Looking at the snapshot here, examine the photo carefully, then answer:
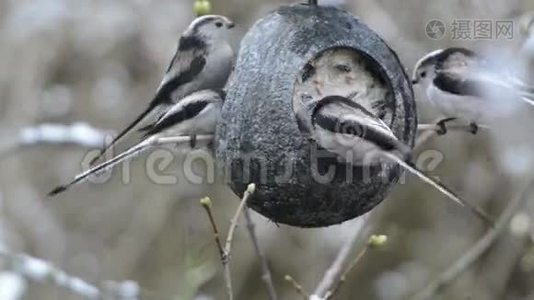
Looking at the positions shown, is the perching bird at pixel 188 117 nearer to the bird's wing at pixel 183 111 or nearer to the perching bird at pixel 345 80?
the bird's wing at pixel 183 111

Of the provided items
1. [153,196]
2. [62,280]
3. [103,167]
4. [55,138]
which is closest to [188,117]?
[103,167]

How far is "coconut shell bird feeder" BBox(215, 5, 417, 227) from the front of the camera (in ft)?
8.36

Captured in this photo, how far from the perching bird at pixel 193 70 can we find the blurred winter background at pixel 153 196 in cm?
227

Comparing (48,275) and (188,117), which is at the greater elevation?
(188,117)

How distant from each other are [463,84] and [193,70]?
78cm

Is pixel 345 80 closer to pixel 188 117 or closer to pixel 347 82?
pixel 347 82

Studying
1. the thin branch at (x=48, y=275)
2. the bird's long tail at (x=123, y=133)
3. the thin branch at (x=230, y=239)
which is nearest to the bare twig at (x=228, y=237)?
the thin branch at (x=230, y=239)

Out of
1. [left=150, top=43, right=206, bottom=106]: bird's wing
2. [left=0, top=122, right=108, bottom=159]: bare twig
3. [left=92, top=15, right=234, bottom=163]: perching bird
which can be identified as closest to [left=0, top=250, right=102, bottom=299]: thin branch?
[left=0, top=122, right=108, bottom=159]: bare twig

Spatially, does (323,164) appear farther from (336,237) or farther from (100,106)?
(100,106)

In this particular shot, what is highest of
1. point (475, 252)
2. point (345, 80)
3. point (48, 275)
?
point (345, 80)

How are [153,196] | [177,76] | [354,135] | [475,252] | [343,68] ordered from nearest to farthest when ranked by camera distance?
1. [354,135]
2. [343,68]
3. [177,76]
4. [475,252]
5. [153,196]

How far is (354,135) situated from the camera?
2434mm

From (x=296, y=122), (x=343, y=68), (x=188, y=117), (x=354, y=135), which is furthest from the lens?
(x=188, y=117)

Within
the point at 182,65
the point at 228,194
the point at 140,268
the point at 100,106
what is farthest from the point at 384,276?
the point at 182,65
